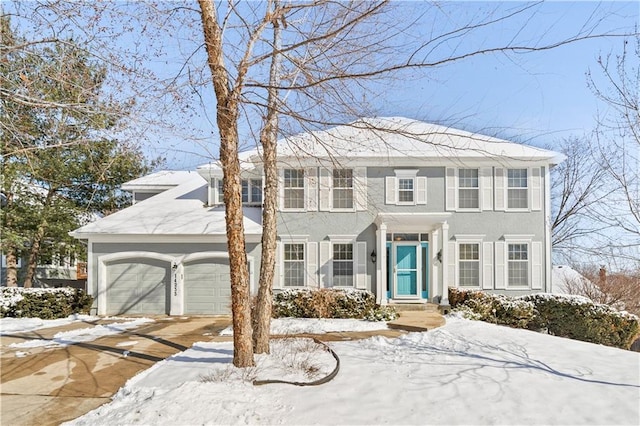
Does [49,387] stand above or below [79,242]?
below

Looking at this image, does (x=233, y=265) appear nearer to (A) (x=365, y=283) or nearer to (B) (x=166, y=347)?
(B) (x=166, y=347)

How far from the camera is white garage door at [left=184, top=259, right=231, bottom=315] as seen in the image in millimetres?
12820

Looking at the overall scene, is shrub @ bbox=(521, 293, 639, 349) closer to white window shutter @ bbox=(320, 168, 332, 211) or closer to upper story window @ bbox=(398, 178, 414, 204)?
upper story window @ bbox=(398, 178, 414, 204)

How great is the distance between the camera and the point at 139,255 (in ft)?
42.3

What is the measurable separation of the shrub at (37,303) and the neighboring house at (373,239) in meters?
0.88

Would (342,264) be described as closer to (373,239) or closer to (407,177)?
(373,239)

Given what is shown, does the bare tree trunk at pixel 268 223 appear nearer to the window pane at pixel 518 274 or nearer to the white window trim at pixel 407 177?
the white window trim at pixel 407 177

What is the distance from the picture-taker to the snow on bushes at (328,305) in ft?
36.4

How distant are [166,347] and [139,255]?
5.93 m

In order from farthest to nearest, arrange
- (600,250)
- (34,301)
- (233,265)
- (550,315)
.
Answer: (34,301) < (550,315) < (600,250) < (233,265)

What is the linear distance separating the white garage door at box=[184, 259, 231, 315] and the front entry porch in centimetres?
530

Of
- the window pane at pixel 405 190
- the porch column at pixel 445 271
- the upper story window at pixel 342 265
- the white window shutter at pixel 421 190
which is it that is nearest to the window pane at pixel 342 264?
the upper story window at pixel 342 265

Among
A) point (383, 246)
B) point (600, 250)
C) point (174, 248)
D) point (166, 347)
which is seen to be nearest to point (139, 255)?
point (174, 248)

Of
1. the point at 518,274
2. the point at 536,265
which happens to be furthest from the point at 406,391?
the point at 536,265
